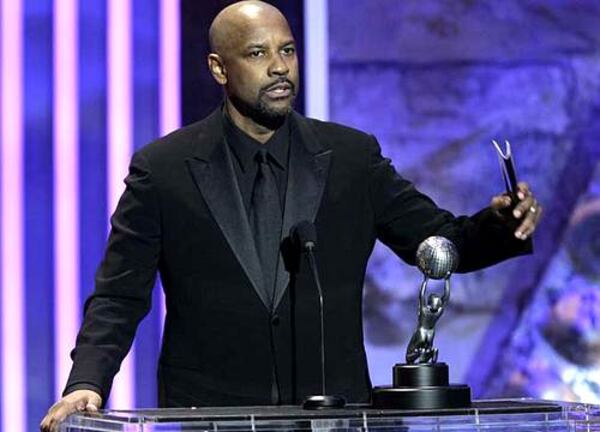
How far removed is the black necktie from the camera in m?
2.86

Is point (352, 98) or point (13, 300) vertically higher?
point (352, 98)

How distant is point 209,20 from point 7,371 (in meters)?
1.28

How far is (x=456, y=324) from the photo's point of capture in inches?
181

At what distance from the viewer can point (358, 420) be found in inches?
85.6

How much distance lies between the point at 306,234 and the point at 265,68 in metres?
0.44

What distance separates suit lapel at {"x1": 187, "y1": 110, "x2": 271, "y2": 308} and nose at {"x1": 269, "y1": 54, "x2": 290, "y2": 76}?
21 cm

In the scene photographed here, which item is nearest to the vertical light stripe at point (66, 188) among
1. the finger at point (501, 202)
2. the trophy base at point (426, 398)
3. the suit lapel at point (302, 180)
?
the suit lapel at point (302, 180)

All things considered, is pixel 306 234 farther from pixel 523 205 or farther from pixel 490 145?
pixel 490 145

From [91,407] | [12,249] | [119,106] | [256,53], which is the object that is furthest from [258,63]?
[12,249]

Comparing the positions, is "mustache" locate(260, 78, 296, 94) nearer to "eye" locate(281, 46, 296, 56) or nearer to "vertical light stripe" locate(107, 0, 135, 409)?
"eye" locate(281, 46, 296, 56)

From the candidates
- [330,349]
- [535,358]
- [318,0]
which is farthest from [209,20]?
[330,349]

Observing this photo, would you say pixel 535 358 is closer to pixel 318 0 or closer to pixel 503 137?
pixel 503 137

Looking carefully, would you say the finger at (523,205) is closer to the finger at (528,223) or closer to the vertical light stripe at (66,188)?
the finger at (528,223)

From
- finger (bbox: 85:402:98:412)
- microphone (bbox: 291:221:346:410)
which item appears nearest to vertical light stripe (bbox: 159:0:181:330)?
microphone (bbox: 291:221:346:410)
